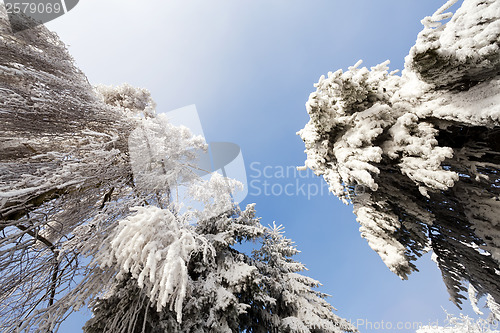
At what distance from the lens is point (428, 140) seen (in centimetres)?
223

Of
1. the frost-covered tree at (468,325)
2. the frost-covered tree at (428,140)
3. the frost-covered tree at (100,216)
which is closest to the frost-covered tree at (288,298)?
the frost-covered tree at (100,216)

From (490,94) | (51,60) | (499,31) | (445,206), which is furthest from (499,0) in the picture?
(51,60)

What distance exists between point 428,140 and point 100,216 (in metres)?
4.66

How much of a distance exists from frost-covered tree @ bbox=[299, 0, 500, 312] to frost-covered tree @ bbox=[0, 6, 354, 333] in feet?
8.08

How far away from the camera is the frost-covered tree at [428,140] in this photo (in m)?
1.99

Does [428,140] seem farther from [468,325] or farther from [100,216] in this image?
[468,325]

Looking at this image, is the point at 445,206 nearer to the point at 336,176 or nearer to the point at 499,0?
the point at 336,176

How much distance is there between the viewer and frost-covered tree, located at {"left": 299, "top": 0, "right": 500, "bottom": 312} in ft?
6.54

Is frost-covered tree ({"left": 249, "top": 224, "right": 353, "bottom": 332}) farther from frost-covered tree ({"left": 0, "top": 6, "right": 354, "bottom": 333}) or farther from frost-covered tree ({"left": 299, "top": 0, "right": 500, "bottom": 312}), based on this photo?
frost-covered tree ({"left": 299, "top": 0, "right": 500, "bottom": 312})

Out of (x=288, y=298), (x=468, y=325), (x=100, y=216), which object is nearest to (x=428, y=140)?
(x=100, y=216)

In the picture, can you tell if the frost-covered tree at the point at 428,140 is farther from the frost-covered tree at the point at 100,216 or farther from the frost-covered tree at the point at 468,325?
the frost-covered tree at the point at 468,325

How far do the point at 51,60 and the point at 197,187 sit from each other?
391cm

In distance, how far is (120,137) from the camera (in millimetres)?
4418

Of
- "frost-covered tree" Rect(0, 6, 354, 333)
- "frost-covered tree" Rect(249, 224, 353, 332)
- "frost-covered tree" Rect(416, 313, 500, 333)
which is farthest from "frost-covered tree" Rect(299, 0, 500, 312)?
"frost-covered tree" Rect(416, 313, 500, 333)
